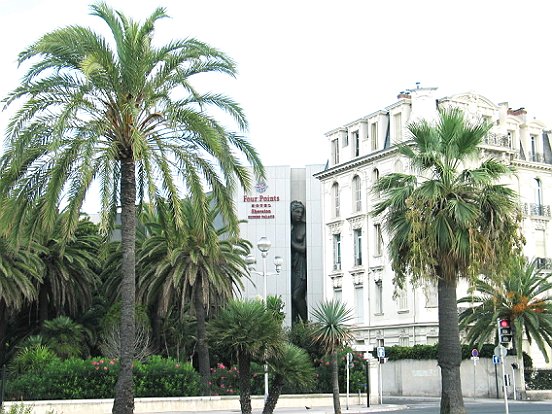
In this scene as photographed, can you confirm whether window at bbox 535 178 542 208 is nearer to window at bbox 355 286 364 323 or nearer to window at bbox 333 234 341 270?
window at bbox 355 286 364 323

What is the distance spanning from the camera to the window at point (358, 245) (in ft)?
204

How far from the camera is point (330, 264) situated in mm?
65188

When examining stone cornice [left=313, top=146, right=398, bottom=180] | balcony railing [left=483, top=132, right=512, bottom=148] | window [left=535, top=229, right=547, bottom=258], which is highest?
balcony railing [left=483, top=132, right=512, bottom=148]

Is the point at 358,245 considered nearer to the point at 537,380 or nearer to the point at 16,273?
the point at 537,380

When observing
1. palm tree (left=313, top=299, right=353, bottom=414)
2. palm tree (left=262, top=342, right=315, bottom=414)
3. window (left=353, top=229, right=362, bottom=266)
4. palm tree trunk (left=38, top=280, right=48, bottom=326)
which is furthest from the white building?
palm tree (left=262, top=342, right=315, bottom=414)

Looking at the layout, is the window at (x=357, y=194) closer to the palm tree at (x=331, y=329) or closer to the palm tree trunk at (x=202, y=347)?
the palm tree trunk at (x=202, y=347)

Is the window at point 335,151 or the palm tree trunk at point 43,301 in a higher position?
the window at point 335,151

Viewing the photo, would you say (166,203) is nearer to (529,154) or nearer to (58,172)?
(58,172)

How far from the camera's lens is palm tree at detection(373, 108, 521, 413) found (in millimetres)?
21516

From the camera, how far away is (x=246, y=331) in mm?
22250

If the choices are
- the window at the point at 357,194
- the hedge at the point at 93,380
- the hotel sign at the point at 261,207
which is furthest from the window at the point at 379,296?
the hedge at the point at 93,380

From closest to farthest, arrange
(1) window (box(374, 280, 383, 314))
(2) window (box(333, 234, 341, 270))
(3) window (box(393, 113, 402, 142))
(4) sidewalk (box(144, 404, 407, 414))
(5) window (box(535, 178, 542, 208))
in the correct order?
(4) sidewalk (box(144, 404, 407, 414))
(3) window (box(393, 113, 402, 142))
(1) window (box(374, 280, 383, 314))
(5) window (box(535, 178, 542, 208))
(2) window (box(333, 234, 341, 270))

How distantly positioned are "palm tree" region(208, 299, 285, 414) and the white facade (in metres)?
54.4

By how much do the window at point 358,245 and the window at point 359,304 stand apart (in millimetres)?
1914
